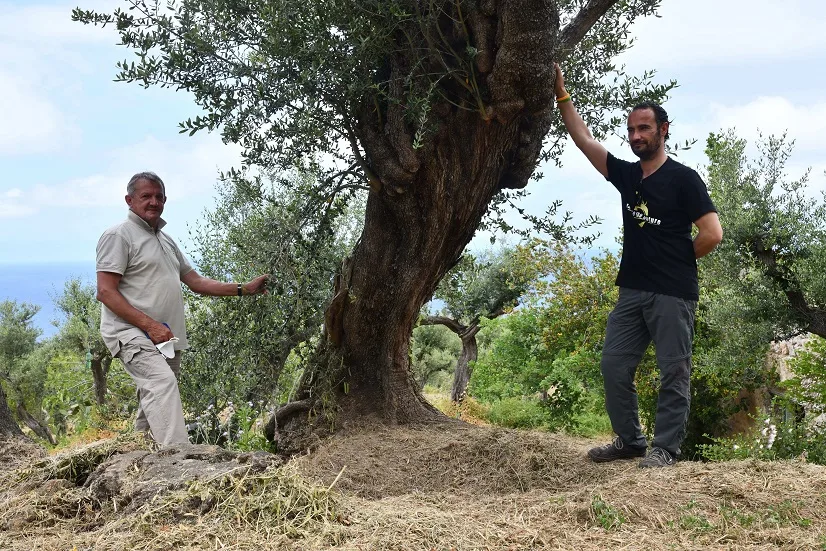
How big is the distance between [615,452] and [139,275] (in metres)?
4.28

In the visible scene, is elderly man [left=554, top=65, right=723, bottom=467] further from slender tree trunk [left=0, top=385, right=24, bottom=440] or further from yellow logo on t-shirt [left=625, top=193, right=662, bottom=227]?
slender tree trunk [left=0, top=385, right=24, bottom=440]

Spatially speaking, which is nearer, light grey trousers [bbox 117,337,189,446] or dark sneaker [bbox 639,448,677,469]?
light grey trousers [bbox 117,337,189,446]

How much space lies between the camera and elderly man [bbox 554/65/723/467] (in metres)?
5.82

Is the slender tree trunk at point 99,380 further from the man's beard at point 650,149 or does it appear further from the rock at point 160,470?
the man's beard at point 650,149

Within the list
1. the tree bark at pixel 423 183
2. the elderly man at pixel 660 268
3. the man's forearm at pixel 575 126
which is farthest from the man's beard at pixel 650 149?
the tree bark at pixel 423 183

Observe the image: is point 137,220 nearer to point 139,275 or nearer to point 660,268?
point 139,275

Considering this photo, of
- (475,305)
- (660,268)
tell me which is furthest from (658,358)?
(475,305)

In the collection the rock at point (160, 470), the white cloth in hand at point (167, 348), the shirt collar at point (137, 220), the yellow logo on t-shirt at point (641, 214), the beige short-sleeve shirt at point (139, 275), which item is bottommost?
the rock at point (160, 470)

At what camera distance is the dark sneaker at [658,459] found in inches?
231

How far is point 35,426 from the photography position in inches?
853

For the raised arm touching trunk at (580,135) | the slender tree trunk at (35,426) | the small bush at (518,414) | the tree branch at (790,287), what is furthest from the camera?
the slender tree trunk at (35,426)

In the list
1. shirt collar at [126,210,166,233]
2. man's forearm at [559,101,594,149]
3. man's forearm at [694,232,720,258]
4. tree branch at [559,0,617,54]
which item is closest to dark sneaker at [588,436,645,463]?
man's forearm at [694,232,720,258]

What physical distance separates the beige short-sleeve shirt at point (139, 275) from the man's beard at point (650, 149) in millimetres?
3912

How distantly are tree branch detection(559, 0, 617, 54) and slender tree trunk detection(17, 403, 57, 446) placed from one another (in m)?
19.4
